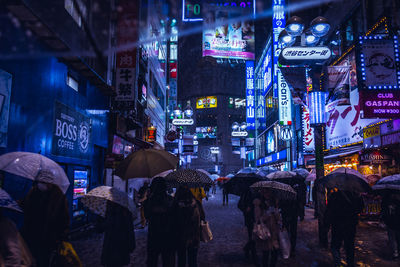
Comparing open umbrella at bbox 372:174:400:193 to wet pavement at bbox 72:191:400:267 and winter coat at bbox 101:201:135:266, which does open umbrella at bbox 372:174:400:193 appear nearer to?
wet pavement at bbox 72:191:400:267

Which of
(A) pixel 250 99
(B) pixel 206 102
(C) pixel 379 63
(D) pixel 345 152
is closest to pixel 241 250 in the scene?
(C) pixel 379 63

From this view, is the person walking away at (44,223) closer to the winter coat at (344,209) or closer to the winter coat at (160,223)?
the winter coat at (160,223)

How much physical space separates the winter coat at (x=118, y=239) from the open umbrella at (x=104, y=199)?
16cm

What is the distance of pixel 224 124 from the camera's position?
7250 centimetres

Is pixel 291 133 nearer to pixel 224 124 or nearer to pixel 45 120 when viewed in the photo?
pixel 45 120

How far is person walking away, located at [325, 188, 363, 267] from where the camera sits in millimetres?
6375

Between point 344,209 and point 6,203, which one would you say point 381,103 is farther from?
point 6,203

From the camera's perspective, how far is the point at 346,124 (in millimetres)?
18078

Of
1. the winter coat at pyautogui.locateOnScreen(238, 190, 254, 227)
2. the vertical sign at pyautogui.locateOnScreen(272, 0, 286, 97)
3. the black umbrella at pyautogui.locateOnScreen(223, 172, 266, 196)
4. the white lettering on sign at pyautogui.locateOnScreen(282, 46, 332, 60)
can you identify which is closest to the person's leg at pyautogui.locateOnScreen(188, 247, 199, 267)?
the winter coat at pyautogui.locateOnScreen(238, 190, 254, 227)

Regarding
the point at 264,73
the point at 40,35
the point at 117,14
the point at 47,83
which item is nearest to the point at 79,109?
the point at 47,83

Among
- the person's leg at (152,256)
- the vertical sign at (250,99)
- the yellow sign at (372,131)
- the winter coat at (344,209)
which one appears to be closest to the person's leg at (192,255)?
the person's leg at (152,256)

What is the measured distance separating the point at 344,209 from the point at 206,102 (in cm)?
6883

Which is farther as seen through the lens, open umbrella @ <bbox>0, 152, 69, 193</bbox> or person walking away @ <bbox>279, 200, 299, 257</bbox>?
person walking away @ <bbox>279, 200, 299, 257</bbox>

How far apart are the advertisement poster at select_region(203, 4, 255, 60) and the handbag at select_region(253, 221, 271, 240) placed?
1451 inches
